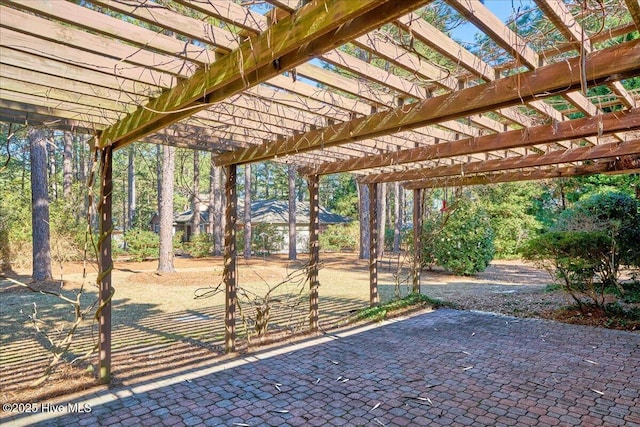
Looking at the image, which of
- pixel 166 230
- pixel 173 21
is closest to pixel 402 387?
pixel 173 21

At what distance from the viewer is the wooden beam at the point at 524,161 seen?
4.01 meters

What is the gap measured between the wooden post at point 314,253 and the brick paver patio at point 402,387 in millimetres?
493

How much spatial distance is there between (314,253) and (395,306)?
1836mm

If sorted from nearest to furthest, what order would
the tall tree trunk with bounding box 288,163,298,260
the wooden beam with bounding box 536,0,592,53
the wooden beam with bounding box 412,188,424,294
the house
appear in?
the wooden beam with bounding box 536,0,592,53 < the wooden beam with bounding box 412,188,424,294 < the tall tree trunk with bounding box 288,163,298,260 < the house

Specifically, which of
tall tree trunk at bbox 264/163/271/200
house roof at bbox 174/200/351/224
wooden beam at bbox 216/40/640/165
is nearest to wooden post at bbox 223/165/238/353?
wooden beam at bbox 216/40/640/165

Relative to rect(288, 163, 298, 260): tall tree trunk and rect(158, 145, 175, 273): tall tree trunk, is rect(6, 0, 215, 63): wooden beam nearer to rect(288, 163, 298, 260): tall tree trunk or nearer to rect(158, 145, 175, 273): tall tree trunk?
rect(158, 145, 175, 273): tall tree trunk

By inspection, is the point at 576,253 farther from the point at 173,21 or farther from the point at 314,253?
the point at 173,21

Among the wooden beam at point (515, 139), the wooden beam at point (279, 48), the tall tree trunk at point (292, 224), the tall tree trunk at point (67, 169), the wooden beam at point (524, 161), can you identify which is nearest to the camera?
the wooden beam at point (279, 48)

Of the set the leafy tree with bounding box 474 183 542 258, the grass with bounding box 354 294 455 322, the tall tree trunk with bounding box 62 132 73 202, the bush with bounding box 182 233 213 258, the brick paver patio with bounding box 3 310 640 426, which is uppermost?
the tall tree trunk with bounding box 62 132 73 202

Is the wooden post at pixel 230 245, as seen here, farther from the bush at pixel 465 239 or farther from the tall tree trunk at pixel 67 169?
the tall tree trunk at pixel 67 169

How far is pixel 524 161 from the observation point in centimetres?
479

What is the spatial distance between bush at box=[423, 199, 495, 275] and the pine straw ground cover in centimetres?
46

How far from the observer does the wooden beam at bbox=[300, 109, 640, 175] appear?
9.76ft

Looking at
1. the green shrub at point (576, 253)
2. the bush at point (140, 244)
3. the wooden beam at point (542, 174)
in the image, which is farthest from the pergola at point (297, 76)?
the bush at point (140, 244)
